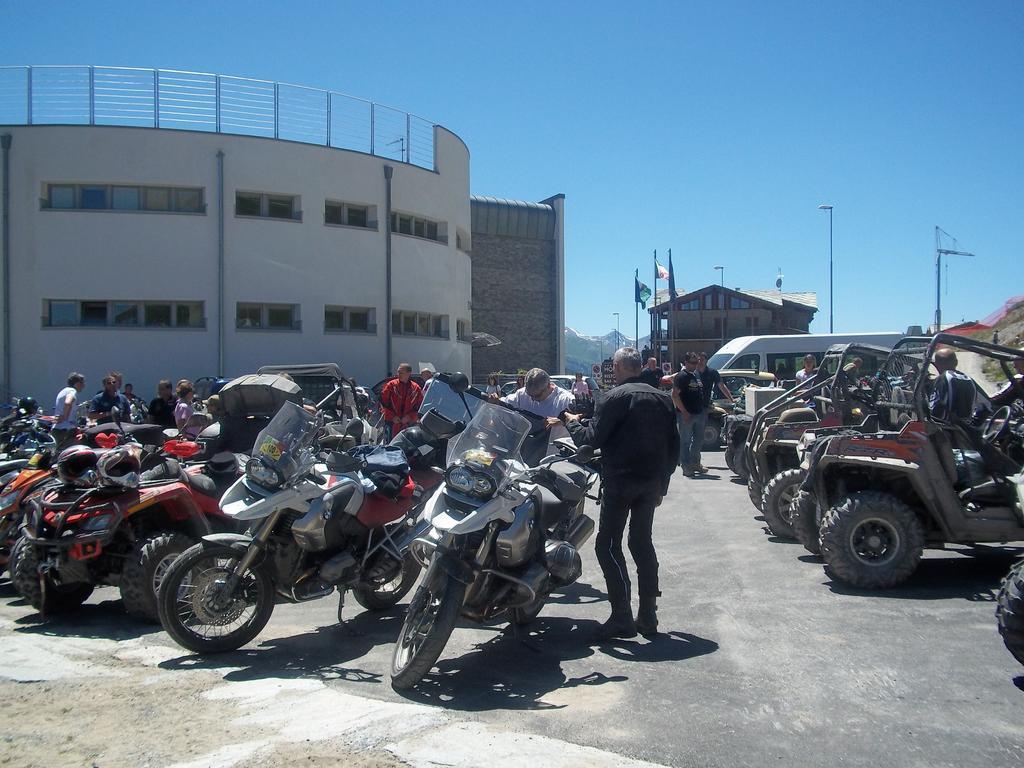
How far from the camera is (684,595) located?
22.4ft

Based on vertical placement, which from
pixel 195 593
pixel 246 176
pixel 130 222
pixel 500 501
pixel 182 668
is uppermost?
pixel 246 176

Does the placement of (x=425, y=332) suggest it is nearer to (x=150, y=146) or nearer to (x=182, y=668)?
(x=150, y=146)

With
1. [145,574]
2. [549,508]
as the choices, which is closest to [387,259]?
[145,574]

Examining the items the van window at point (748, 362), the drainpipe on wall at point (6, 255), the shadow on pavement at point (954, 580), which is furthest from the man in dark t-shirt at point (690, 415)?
the drainpipe on wall at point (6, 255)

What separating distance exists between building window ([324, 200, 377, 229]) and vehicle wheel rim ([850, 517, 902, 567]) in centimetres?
2121

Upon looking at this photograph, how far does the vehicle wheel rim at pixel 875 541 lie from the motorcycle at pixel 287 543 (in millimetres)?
3460

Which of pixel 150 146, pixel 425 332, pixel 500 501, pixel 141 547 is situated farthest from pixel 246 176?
pixel 500 501

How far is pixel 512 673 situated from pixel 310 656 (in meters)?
1.29

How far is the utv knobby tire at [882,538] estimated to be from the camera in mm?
6766

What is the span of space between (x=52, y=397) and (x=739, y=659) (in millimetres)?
21575

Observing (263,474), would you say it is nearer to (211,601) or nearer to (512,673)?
(211,601)

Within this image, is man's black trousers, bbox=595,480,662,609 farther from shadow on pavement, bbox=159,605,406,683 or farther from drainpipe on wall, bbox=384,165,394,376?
drainpipe on wall, bbox=384,165,394,376

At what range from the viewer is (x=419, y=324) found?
28.3 metres

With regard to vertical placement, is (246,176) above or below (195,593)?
above
